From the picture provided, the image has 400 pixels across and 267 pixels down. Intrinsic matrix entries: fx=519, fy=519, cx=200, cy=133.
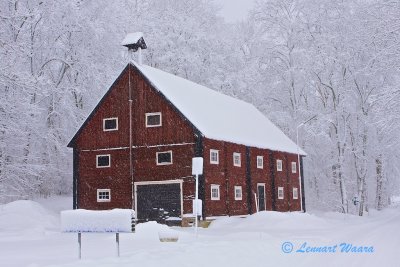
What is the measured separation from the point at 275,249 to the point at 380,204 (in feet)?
118

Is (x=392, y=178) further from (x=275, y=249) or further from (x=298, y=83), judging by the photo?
(x=275, y=249)

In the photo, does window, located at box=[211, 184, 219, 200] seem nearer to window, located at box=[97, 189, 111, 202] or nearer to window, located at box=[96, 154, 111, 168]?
window, located at box=[97, 189, 111, 202]

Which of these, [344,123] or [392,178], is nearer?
[344,123]

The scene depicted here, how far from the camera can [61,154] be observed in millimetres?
38938

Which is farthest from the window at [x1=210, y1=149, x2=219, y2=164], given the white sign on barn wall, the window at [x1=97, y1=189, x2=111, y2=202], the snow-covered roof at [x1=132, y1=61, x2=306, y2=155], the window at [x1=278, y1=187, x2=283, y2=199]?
the white sign on barn wall

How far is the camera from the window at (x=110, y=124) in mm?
32469

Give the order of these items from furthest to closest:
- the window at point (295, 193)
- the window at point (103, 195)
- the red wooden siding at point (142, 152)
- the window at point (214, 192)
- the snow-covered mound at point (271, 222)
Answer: the window at point (295, 193) < the window at point (103, 195) < the window at point (214, 192) < the red wooden siding at point (142, 152) < the snow-covered mound at point (271, 222)

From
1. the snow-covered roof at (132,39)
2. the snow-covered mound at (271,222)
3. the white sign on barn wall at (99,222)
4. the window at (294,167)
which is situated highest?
the snow-covered roof at (132,39)

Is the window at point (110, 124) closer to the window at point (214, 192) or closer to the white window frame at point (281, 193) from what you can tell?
the window at point (214, 192)

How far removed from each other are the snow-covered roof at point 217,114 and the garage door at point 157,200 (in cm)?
403

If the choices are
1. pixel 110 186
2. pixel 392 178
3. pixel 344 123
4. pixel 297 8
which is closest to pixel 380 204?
pixel 392 178

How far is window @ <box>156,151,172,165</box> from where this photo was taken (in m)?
30.7

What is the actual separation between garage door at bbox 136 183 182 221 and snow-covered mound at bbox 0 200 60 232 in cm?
496

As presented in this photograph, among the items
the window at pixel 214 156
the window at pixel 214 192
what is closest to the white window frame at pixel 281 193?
the window at pixel 214 192
